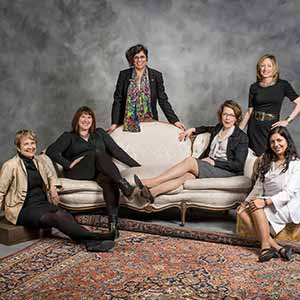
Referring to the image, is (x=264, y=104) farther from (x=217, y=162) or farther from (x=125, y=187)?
(x=125, y=187)

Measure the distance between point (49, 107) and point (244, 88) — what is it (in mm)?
2853

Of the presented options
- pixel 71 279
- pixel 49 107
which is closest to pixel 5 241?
pixel 71 279

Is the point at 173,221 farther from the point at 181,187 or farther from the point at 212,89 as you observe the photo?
the point at 212,89

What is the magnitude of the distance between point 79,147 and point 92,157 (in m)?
0.35

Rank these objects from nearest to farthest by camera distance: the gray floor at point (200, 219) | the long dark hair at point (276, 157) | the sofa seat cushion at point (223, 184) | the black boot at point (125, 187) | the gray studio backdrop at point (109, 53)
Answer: the long dark hair at point (276, 157) < the black boot at point (125, 187) < the sofa seat cushion at point (223, 184) < the gray floor at point (200, 219) < the gray studio backdrop at point (109, 53)

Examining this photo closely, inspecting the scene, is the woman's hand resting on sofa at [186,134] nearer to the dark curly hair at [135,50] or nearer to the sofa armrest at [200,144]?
the sofa armrest at [200,144]

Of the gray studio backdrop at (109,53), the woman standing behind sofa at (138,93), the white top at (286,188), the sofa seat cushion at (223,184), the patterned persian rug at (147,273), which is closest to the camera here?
the patterned persian rug at (147,273)

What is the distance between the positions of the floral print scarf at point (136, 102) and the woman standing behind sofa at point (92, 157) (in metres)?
0.37

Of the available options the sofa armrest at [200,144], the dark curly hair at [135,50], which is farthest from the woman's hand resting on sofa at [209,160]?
the dark curly hair at [135,50]

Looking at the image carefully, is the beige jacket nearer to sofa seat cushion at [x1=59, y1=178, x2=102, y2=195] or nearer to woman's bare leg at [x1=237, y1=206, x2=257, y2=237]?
sofa seat cushion at [x1=59, y1=178, x2=102, y2=195]

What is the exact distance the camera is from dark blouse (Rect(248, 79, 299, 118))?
5391 mm

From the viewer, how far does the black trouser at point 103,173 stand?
16.1 feet

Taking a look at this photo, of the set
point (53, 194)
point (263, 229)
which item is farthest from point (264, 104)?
point (53, 194)

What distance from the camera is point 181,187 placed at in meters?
5.08
